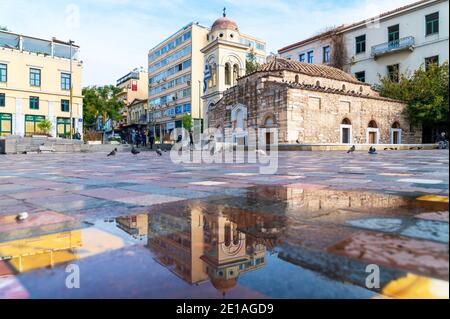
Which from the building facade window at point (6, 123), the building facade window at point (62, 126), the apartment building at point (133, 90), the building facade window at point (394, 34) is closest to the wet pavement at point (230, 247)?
the building facade window at point (394, 34)

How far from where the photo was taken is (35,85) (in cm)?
3628

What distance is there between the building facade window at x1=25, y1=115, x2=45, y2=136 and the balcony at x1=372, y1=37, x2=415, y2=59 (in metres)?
36.9

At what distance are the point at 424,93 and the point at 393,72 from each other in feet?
15.4

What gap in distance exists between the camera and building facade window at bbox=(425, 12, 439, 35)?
27453 mm

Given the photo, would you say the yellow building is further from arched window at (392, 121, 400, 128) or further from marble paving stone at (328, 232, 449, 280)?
marble paving stone at (328, 232, 449, 280)

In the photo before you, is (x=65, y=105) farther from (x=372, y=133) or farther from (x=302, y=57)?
(x=372, y=133)

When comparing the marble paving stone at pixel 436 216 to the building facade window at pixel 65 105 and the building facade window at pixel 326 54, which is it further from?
the building facade window at pixel 65 105

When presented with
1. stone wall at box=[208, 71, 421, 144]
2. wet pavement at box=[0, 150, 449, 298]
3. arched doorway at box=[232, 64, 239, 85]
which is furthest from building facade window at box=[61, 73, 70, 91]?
wet pavement at box=[0, 150, 449, 298]

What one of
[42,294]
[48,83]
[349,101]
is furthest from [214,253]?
[48,83]

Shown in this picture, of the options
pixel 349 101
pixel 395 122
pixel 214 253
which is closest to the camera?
pixel 214 253

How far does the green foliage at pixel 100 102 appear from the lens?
48.4 m
